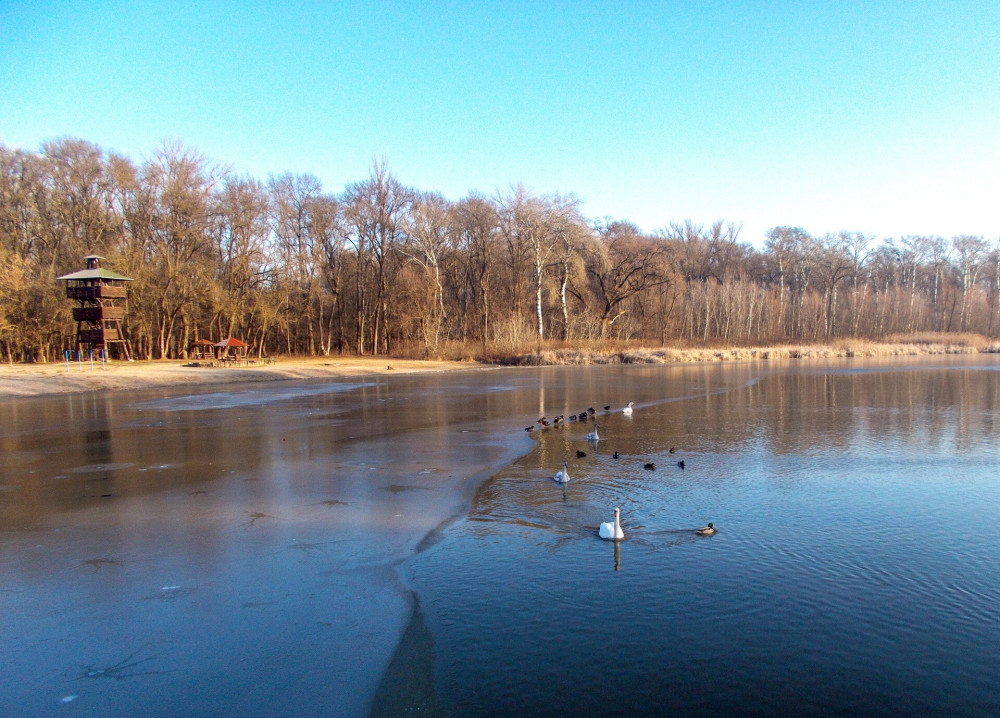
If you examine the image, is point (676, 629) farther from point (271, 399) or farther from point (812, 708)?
point (271, 399)

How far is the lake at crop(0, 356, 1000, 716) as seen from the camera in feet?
14.1

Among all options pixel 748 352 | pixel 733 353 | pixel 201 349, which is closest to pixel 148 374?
pixel 201 349

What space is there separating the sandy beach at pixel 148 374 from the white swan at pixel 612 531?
2495 cm

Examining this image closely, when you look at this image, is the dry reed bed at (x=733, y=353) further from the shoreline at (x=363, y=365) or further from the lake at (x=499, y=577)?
the lake at (x=499, y=577)

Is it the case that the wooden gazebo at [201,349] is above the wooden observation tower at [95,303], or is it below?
below

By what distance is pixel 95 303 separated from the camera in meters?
37.0

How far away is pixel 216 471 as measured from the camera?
1043cm

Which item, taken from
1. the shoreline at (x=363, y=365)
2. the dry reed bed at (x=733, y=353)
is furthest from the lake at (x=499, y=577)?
the dry reed bed at (x=733, y=353)

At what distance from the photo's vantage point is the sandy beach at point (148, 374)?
88.2ft

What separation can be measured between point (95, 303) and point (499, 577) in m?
Result: 38.5

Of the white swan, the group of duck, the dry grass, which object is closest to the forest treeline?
the dry grass

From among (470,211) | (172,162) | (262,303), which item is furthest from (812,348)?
(172,162)

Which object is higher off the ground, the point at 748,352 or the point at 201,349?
the point at 201,349

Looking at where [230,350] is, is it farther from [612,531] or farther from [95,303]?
[612,531]
